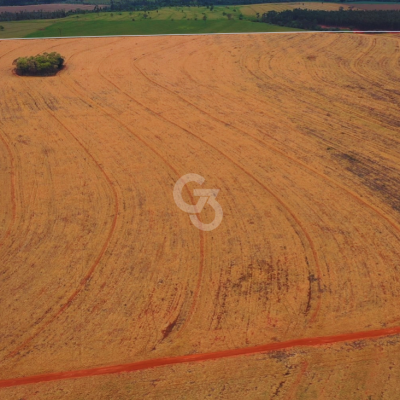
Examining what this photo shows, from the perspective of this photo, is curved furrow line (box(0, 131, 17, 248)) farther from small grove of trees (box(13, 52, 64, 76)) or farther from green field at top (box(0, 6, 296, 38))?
green field at top (box(0, 6, 296, 38))

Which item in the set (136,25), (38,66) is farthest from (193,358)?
(136,25)

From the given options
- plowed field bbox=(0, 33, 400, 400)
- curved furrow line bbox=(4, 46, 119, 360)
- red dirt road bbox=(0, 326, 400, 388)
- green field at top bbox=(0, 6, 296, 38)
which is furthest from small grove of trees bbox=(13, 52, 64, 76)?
red dirt road bbox=(0, 326, 400, 388)

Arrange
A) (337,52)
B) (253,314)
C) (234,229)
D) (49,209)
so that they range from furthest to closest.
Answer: (337,52) → (49,209) → (234,229) → (253,314)

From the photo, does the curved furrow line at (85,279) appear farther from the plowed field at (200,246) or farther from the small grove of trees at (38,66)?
the small grove of trees at (38,66)

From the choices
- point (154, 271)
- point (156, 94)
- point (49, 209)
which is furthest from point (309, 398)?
point (156, 94)

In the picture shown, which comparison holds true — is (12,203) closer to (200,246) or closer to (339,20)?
(200,246)

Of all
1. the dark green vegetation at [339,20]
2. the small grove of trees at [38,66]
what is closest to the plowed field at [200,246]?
the small grove of trees at [38,66]

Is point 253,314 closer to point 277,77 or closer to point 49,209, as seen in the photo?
point 49,209
